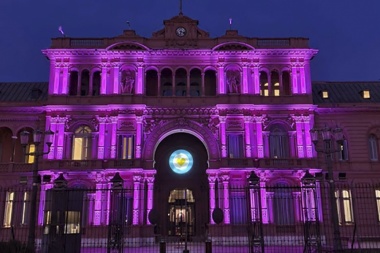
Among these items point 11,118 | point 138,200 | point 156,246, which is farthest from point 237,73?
point 11,118

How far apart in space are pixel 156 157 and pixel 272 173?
11.5m

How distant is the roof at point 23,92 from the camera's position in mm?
41250

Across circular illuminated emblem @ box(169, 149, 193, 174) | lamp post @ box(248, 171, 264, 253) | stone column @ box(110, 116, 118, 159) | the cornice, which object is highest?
the cornice

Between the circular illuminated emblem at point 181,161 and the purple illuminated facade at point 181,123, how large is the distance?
0.20 metres

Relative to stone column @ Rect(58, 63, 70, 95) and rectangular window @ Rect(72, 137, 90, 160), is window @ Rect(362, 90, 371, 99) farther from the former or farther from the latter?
stone column @ Rect(58, 63, 70, 95)

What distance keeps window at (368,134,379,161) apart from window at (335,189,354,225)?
4.57 m

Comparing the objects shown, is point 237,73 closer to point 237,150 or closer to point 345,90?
point 237,150

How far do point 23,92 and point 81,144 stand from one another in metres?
10.1

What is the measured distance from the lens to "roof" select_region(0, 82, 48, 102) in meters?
41.2

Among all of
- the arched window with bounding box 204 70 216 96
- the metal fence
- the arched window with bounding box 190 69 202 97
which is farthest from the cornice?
the metal fence

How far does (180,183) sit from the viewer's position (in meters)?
40.1

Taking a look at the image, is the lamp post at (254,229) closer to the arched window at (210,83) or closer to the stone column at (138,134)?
the stone column at (138,134)

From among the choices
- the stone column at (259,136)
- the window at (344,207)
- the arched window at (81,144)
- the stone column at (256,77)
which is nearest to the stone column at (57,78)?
the arched window at (81,144)

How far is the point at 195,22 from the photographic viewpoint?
40.4 metres
